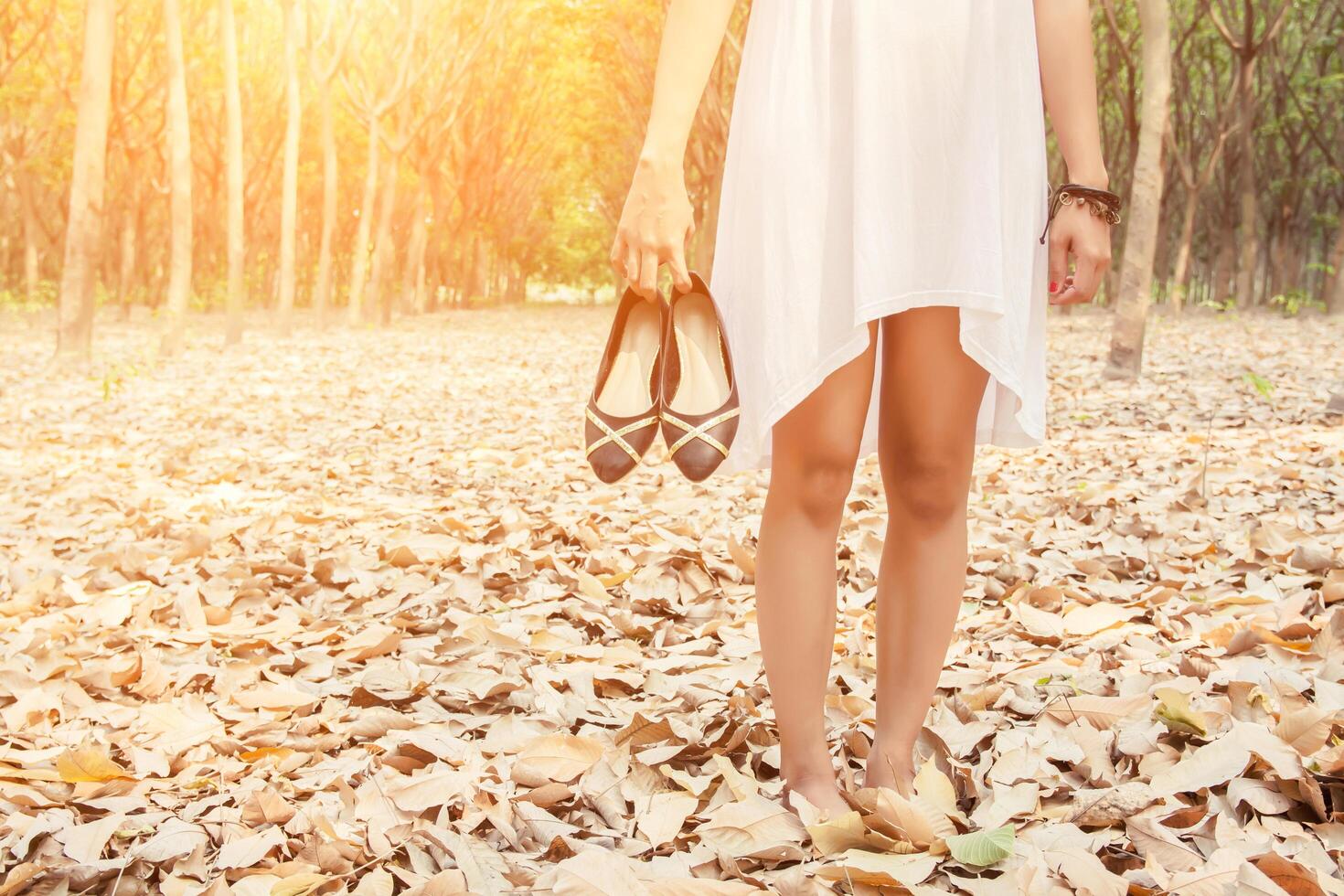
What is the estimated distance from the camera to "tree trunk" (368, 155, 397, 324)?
1947 centimetres

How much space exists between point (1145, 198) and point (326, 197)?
43.9ft

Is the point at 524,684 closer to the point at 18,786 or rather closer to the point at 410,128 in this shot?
the point at 18,786

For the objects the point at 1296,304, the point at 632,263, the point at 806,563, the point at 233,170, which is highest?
the point at 233,170

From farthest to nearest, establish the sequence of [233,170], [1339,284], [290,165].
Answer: [290,165], [1339,284], [233,170]

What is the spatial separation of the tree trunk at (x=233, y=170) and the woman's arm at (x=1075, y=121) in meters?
13.1

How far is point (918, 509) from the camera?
1897mm

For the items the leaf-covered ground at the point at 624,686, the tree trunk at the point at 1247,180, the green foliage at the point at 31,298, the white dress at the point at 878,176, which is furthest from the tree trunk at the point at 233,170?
the tree trunk at the point at 1247,180

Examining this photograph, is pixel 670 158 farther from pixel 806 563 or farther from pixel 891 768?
pixel 891 768

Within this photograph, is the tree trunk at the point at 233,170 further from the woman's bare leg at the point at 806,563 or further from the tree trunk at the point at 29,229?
the woman's bare leg at the point at 806,563

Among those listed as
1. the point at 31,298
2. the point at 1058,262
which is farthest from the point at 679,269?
the point at 31,298

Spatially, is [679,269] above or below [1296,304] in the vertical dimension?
below

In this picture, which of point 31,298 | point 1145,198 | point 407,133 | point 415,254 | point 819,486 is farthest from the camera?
point 415,254

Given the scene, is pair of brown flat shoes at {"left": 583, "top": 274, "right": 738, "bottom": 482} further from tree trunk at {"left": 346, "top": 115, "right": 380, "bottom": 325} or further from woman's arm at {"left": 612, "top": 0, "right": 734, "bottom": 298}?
tree trunk at {"left": 346, "top": 115, "right": 380, "bottom": 325}

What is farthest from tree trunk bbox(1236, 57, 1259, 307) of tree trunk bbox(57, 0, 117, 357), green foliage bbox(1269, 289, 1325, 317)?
tree trunk bbox(57, 0, 117, 357)
